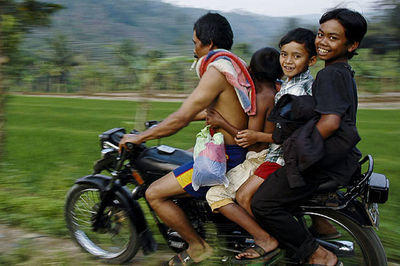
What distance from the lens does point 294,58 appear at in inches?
103

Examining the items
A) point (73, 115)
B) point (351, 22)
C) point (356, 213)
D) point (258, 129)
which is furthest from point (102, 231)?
point (73, 115)

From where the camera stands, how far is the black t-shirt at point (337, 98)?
92.4 inches

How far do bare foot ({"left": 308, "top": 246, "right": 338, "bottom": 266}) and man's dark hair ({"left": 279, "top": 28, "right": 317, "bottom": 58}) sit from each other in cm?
125

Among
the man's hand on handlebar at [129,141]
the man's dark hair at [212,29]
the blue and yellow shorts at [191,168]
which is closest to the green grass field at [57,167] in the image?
the man's hand on handlebar at [129,141]

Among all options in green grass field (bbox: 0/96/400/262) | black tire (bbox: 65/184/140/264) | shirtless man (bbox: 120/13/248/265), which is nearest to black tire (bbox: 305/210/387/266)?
shirtless man (bbox: 120/13/248/265)

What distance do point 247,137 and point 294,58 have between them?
0.56 metres

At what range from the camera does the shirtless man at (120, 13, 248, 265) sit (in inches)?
107

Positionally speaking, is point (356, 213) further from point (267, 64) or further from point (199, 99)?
point (199, 99)

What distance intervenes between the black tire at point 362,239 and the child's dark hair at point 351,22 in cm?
108

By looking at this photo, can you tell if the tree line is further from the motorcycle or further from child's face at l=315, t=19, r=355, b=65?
child's face at l=315, t=19, r=355, b=65

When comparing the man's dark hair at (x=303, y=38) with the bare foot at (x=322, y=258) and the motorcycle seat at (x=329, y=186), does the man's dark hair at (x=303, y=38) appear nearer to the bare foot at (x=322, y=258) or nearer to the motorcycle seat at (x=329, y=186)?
the motorcycle seat at (x=329, y=186)

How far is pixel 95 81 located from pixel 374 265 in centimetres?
3337

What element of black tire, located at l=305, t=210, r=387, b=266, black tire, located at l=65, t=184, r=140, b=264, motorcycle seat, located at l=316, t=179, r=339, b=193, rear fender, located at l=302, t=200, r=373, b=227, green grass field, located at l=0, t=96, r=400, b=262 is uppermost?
motorcycle seat, located at l=316, t=179, r=339, b=193

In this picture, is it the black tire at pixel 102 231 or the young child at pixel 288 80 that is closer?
the young child at pixel 288 80
